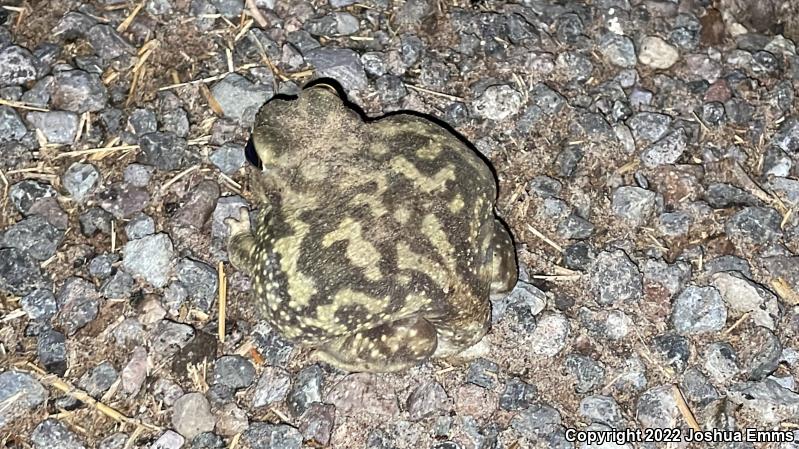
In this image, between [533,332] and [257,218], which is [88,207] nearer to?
[257,218]

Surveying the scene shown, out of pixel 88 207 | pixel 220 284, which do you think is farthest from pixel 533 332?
pixel 88 207

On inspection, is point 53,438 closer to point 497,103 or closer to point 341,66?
point 341,66

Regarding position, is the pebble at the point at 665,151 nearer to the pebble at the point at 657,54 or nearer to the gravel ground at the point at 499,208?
the gravel ground at the point at 499,208

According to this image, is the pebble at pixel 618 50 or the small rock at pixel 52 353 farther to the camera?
the pebble at pixel 618 50

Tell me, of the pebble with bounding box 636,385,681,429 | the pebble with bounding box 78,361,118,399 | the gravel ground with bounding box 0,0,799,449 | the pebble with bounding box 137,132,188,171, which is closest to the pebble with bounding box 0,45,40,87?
the gravel ground with bounding box 0,0,799,449

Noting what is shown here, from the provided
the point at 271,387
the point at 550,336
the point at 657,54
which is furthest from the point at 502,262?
the point at 657,54

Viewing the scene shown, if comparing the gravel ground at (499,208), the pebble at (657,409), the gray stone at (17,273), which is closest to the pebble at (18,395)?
the gravel ground at (499,208)
